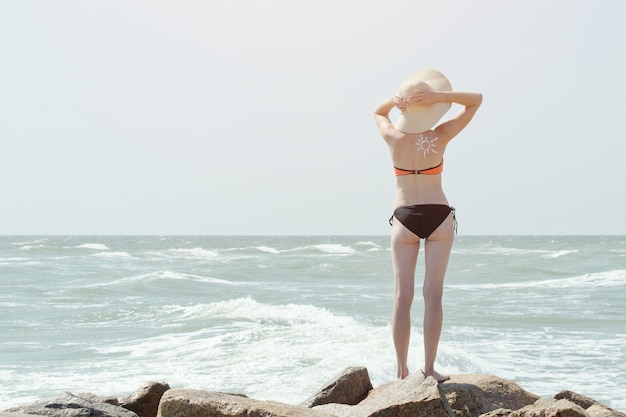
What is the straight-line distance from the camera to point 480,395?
4.93m

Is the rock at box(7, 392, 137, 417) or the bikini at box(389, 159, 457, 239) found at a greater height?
the bikini at box(389, 159, 457, 239)

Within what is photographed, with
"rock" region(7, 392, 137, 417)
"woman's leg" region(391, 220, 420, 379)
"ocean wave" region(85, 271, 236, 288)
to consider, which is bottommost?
"ocean wave" region(85, 271, 236, 288)

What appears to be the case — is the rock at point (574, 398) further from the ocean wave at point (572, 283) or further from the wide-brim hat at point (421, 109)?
the ocean wave at point (572, 283)

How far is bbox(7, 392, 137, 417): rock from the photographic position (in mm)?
4465

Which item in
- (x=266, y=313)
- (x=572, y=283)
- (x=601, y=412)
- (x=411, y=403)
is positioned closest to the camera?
(x=411, y=403)

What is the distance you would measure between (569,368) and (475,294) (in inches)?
403

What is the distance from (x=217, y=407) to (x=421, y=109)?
2215 millimetres

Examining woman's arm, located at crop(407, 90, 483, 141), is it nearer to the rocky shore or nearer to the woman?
the woman

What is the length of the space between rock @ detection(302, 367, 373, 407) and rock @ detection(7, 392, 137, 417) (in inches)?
53.3

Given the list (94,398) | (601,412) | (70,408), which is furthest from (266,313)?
(70,408)

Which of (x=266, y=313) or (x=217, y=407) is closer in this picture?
(x=217, y=407)

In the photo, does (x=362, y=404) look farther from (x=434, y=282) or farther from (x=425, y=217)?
(x=425, y=217)

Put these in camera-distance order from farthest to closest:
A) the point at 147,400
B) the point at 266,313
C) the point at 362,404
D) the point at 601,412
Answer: the point at 266,313 → the point at 147,400 → the point at 601,412 → the point at 362,404

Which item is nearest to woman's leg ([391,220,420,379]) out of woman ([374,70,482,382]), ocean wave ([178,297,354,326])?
woman ([374,70,482,382])
